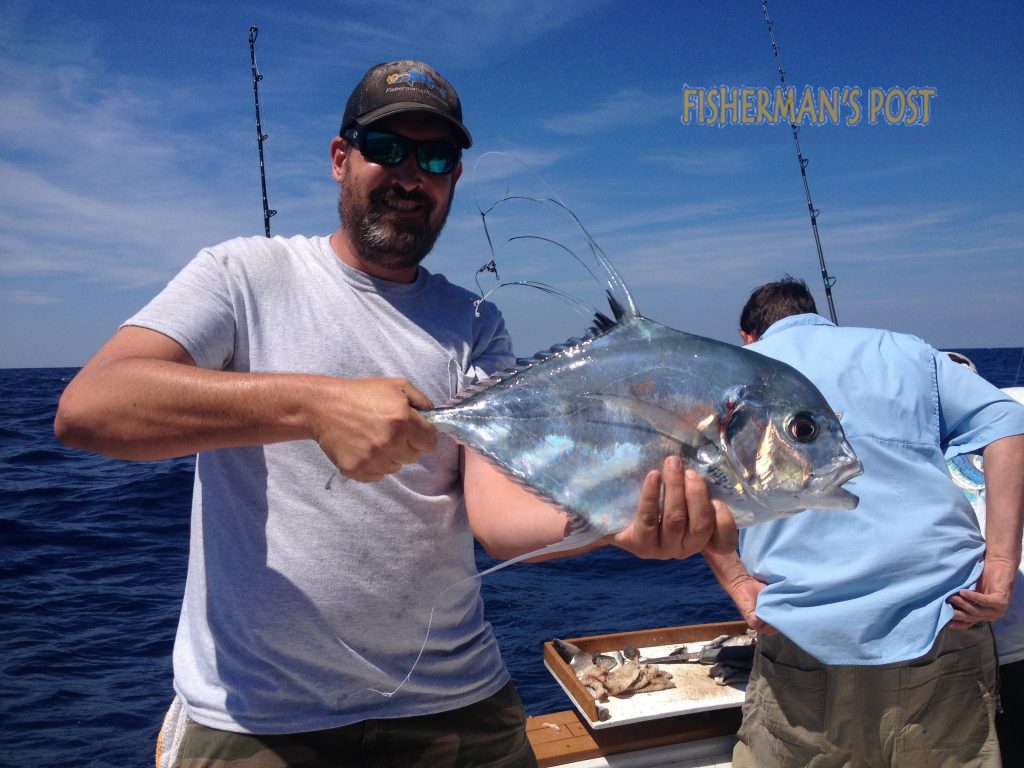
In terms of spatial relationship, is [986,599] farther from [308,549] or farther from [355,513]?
[308,549]

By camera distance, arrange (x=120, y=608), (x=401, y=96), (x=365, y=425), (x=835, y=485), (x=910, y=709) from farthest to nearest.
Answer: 1. (x=120, y=608)
2. (x=910, y=709)
3. (x=401, y=96)
4. (x=835, y=485)
5. (x=365, y=425)

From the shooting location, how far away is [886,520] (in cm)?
285

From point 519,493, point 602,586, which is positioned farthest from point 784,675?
point 602,586

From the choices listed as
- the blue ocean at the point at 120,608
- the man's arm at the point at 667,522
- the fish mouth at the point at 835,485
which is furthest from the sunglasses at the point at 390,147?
the blue ocean at the point at 120,608

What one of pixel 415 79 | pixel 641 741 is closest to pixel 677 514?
pixel 415 79

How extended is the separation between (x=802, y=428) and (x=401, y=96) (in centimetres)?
144

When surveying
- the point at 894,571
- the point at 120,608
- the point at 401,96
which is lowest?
the point at 120,608

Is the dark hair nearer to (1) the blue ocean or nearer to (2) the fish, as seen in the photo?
(2) the fish

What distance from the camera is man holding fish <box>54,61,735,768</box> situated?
1817 millimetres

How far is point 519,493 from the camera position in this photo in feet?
6.68

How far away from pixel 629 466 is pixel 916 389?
74.4 inches

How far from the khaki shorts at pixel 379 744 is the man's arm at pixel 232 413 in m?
0.85

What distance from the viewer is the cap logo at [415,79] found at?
2.17 meters

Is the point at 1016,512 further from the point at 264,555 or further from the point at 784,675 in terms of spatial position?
the point at 264,555
